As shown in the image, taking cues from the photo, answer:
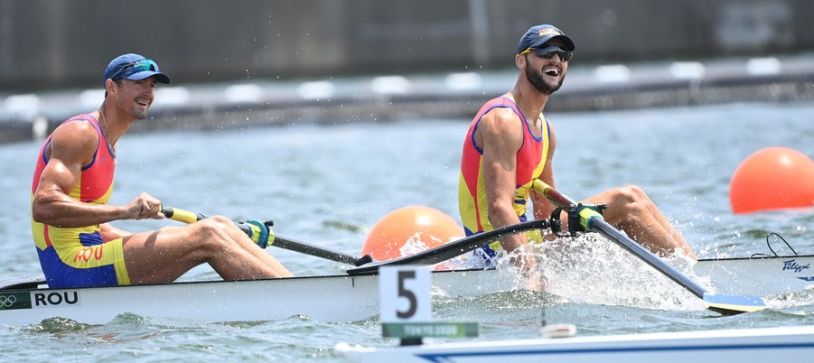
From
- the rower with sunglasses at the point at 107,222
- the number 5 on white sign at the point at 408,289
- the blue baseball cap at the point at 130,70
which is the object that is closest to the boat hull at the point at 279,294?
the rower with sunglasses at the point at 107,222

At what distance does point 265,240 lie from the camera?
8133 mm

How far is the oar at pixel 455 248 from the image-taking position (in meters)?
7.27

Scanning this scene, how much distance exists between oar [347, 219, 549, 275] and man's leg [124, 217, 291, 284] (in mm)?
631

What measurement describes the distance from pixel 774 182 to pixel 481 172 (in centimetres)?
452

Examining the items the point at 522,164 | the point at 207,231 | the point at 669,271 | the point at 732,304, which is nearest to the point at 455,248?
the point at 522,164

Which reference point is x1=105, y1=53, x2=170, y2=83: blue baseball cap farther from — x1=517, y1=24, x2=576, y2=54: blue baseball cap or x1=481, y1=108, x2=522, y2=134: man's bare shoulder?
x1=517, y1=24, x2=576, y2=54: blue baseball cap

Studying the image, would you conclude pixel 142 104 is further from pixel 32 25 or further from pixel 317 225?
pixel 32 25

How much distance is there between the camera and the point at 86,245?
7.57 metres

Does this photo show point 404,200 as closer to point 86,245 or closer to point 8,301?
point 86,245

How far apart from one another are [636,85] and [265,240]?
56.6ft

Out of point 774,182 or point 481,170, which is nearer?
point 481,170

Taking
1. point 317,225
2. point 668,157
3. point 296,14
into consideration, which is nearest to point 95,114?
point 317,225

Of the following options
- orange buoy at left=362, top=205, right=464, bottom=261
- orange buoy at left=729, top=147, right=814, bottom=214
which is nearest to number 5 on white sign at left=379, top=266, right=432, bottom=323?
orange buoy at left=362, top=205, right=464, bottom=261

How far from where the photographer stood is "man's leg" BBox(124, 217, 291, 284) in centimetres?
736
